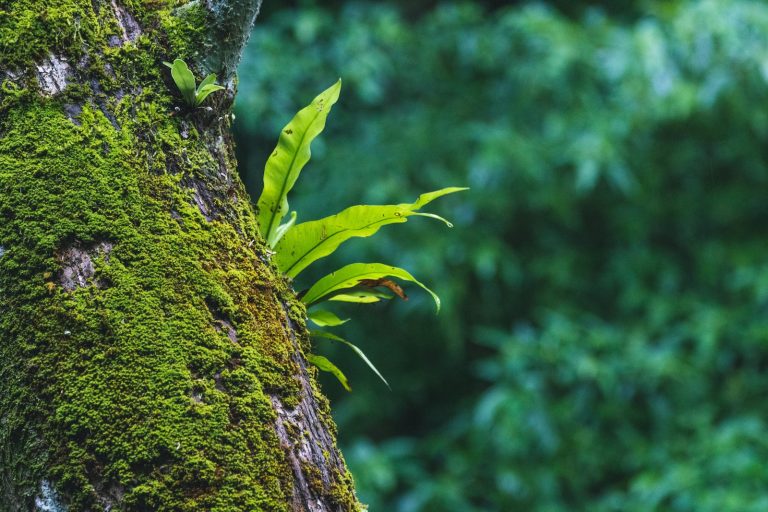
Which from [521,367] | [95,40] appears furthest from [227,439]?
[521,367]

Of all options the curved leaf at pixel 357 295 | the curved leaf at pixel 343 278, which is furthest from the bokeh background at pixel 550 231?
the curved leaf at pixel 343 278

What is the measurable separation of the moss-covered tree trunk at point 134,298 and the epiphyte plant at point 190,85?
16mm

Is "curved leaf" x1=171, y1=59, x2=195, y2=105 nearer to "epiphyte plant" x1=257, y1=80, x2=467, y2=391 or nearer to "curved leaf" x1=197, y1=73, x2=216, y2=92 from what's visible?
"curved leaf" x1=197, y1=73, x2=216, y2=92

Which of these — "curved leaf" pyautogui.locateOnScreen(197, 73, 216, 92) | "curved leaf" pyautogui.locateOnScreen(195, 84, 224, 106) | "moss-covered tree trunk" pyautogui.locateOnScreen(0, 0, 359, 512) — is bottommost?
"moss-covered tree trunk" pyautogui.locateOnScreen(0, 0, 359, 512)

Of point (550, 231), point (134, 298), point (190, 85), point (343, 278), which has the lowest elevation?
point (134, 298)

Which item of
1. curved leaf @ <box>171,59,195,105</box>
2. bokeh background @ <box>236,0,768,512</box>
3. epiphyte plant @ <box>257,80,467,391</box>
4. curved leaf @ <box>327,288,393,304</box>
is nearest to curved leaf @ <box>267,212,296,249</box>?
epiphyte plant @ <box>257,80,467,391</box>

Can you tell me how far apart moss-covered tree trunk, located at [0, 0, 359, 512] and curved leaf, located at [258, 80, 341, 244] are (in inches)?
4.3

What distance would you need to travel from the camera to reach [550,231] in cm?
456

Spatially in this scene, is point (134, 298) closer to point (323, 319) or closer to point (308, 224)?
point (308, 224)

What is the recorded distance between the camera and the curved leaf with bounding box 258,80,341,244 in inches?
48.0

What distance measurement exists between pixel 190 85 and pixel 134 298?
1.03ft

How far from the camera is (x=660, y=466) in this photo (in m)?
3.90

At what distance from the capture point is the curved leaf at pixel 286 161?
1.22 metres

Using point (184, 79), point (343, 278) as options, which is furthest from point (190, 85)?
point (343, 278)
